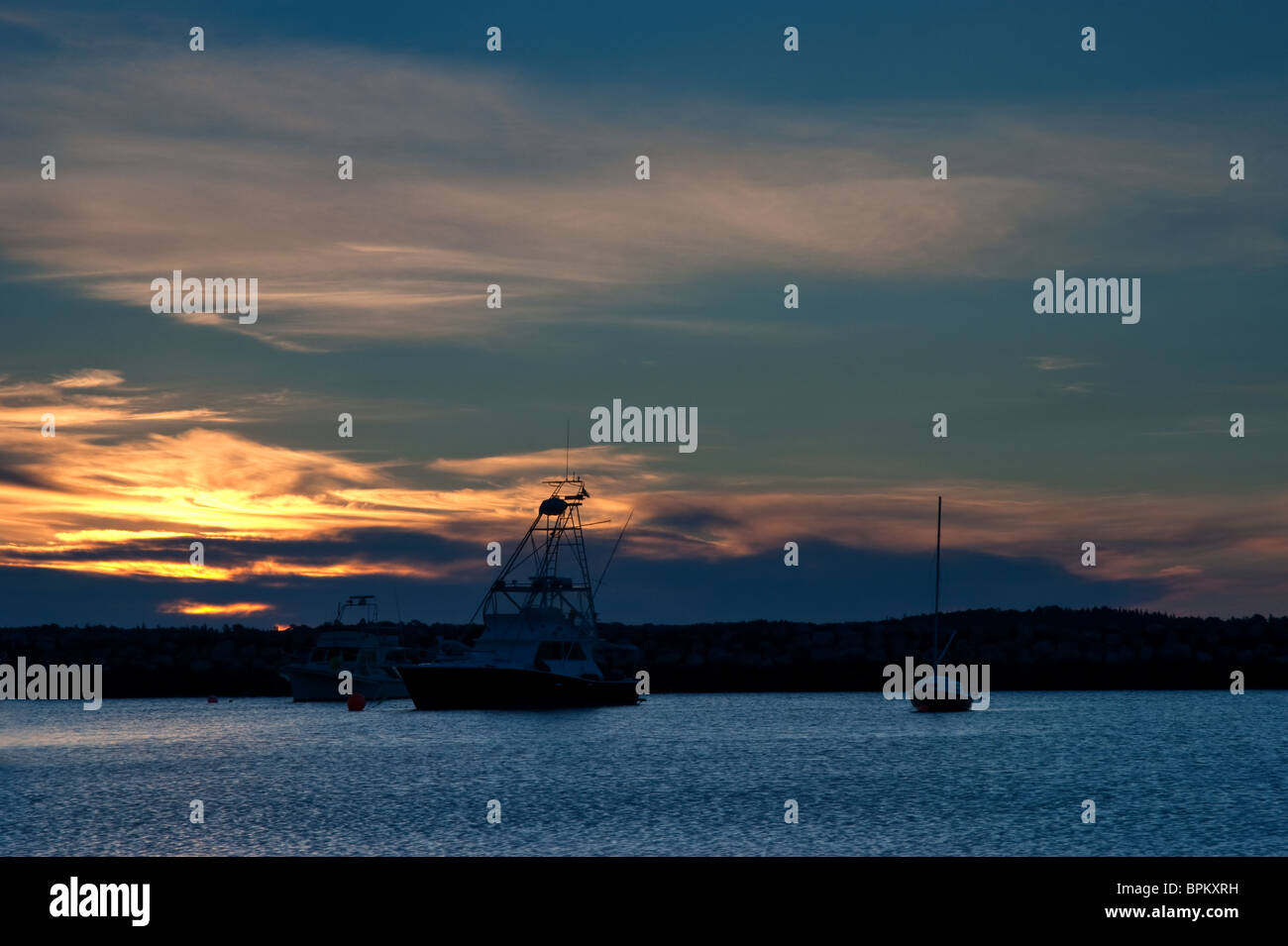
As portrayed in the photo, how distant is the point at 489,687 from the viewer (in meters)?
92.1

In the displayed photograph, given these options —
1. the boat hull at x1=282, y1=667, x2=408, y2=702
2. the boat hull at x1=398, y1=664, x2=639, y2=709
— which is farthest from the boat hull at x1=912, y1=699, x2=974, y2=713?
the boat hull at x1=282, y1=667, x2=408, y2=702

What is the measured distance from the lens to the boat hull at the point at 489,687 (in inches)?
3575

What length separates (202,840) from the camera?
40.8 meters

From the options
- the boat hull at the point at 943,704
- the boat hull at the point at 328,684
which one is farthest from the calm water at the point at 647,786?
the boat hull at the point at 328,684

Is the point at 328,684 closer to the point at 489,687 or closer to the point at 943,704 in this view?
the point at 489,687

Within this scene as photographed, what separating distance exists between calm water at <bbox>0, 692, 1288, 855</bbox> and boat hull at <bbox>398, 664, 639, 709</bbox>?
1838 mm

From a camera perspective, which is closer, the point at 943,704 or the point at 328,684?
the point at 943,704

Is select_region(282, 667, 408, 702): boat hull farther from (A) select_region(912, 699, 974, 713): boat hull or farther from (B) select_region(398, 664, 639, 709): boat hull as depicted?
(A) select_region(912, 699, 974, 713): boat hull

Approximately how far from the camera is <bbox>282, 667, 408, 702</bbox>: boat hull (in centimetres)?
13156

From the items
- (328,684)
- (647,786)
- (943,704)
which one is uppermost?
(647,786)

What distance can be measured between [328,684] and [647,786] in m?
83.7

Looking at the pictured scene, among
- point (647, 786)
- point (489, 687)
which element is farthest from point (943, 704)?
point (647, 786)
